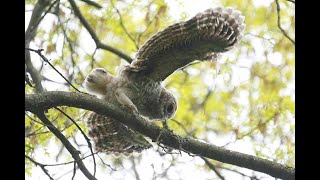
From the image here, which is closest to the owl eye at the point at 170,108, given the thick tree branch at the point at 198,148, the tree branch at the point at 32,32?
the thick tree branch at the point at 198,148

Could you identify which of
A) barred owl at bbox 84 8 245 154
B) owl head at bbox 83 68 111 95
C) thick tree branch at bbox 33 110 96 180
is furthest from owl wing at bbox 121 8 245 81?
thick tree branch at bbox 33 110 96 180

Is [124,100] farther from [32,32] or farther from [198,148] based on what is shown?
[32,32]

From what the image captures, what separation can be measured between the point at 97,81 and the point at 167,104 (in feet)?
1.44

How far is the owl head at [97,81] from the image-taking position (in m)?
2.75

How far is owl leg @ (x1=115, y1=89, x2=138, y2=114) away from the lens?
2.49 metres

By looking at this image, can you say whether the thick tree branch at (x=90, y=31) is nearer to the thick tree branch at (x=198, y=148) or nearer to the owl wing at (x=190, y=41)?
the owl wing at (x=190, y=41)

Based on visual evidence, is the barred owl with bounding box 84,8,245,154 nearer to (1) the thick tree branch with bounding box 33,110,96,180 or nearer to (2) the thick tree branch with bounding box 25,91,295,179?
(2) the thick tree branch with bounding box 25,91,295,179

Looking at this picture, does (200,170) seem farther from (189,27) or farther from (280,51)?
(189,27)

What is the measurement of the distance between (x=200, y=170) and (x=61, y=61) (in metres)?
1.34

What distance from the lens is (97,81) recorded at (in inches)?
109

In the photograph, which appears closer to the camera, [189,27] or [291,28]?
[189,27]
